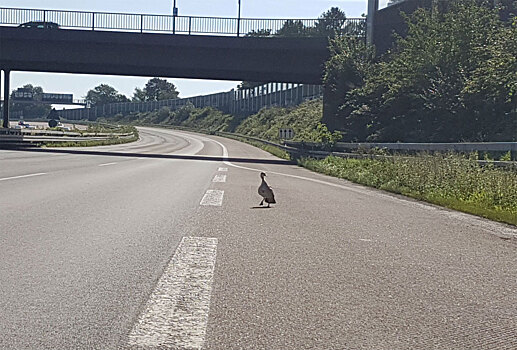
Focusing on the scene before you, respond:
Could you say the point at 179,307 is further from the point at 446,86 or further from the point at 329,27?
the point at 329,27

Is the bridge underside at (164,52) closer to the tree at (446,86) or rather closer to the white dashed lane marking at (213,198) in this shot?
the tree at (446,86)

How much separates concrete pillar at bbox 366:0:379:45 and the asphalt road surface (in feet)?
114

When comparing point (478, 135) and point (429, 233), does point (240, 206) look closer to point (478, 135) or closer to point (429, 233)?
point (429, 233)

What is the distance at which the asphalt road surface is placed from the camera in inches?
172

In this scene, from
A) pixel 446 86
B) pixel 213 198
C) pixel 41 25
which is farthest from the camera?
pixel 41 25

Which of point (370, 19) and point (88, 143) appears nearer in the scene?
point (370, 19)

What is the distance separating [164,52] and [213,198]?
2774cm

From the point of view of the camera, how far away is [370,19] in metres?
44.3

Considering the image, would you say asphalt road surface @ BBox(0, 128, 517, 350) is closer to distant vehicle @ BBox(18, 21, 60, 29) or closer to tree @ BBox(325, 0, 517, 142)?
tree @ BBox(325, 0, 517, 142)

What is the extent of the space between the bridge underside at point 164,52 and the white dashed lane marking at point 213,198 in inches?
1009

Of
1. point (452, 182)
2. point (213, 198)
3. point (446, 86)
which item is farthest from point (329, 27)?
point (213, 198)

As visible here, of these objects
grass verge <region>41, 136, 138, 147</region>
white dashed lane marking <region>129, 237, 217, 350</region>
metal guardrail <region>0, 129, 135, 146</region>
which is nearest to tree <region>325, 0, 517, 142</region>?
white dashed lane marking <region>129, 237, 217, 350</region>

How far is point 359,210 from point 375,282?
19.8 feet

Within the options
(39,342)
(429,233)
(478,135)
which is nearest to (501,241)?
(429,233)
